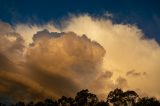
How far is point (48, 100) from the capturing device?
604ft

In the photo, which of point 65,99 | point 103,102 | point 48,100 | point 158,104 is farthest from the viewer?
point 48,100

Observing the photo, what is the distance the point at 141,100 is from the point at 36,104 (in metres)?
69.0

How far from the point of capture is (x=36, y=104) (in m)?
194

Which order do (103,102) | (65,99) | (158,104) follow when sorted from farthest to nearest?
1. (65,99)
2. (103,102)
3. (158,104)

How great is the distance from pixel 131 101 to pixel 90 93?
72.6 feet

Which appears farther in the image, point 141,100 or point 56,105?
point 56,105

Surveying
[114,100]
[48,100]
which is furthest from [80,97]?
[48,100]

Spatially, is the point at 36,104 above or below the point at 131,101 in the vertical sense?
above

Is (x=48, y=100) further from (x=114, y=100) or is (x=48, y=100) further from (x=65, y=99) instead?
(x=114, y=100)

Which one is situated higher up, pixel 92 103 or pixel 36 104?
pixel 36 104

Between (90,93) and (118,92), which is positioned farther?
(90,93)

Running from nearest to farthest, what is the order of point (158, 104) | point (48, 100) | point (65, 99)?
1. point (158, 104)
2. point (65, 99)
3. point (48, 100)

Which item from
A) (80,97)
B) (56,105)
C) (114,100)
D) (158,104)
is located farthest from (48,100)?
(158,104)

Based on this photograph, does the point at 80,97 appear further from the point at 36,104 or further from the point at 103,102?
the point at 36,104
